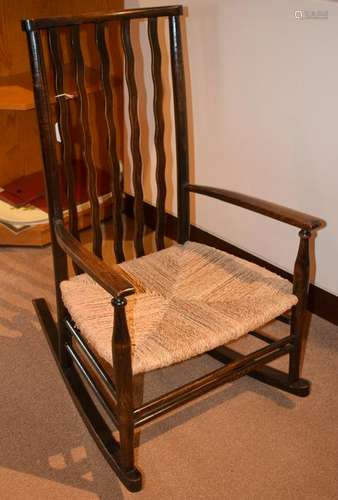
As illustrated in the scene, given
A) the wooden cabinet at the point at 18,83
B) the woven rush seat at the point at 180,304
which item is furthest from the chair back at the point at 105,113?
the wooden cabinet at the point at 18,83

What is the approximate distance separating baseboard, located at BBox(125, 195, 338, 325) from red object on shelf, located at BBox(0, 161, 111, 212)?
174mm

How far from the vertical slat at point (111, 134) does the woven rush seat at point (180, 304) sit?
0.34 ft

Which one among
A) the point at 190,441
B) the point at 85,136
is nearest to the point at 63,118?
the point at 85,136

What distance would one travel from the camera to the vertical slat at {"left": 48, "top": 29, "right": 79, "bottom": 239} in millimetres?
1334

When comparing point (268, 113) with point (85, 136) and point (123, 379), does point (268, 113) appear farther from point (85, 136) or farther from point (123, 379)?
point (123, 379)

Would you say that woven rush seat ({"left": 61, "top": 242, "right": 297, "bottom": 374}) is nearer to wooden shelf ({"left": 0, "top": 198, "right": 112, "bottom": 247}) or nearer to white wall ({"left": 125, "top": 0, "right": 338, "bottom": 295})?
white wall ({"left": 125, "top": 0, "right": 338, "bottom": 295})

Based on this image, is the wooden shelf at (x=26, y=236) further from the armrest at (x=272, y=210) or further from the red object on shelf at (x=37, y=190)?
the armrest at (x=272, y=210)

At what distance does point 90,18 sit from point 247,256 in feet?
3.48

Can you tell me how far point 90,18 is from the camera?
1.37 meters

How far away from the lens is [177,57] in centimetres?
152

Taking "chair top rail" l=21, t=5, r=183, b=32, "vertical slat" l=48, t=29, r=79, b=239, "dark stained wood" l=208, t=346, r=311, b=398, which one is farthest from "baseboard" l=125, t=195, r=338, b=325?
"chair top rail" l=21, t=5, r=183, b=32

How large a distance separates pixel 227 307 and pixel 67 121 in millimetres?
595

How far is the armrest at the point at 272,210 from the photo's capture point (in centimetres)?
135

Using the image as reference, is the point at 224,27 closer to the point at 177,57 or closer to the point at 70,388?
the point at 177,57
